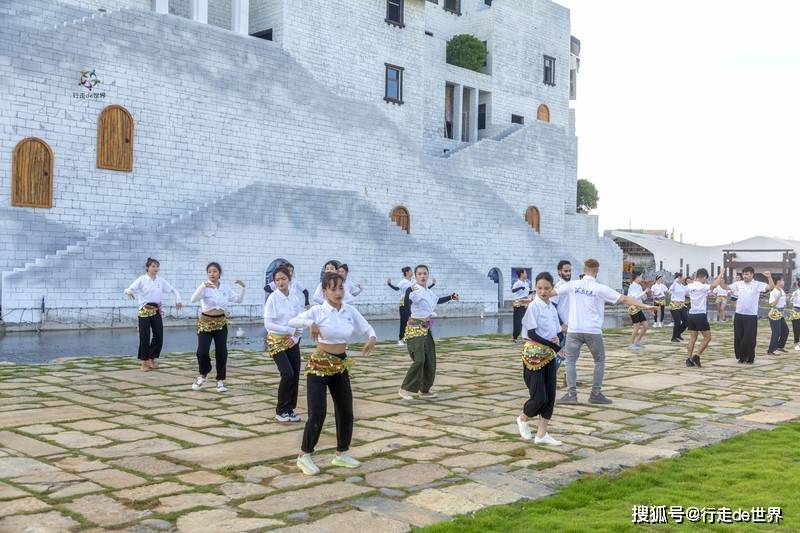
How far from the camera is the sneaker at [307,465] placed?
6.14 meters

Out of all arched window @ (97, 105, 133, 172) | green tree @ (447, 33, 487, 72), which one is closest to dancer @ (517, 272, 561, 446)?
arched window @ (97, 105, 133, 172)

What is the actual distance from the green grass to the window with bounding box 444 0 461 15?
3591cm

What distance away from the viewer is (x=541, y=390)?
7234 mm

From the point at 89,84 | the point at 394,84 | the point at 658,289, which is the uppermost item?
the point at 394,84

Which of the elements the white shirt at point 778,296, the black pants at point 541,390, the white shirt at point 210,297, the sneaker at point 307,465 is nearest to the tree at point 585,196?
the white shirt at point 778,296

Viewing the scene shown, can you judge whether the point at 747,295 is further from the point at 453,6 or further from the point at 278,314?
the point at 453,6

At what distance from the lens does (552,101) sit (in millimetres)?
41938

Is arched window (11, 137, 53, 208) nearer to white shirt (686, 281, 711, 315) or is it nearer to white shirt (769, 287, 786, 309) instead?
→ white shirt (686, 281, 711, 315)

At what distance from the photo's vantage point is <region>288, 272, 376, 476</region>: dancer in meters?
6.23

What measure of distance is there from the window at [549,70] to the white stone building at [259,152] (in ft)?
7.96

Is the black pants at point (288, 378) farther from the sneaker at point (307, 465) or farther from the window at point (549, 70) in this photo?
the window at point (549, 70)

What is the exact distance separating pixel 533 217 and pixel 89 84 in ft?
70.8

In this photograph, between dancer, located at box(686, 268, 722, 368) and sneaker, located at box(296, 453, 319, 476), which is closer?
sneaker, located at box(296, 453, 319, 476)

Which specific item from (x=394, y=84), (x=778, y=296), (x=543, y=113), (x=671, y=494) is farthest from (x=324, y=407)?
(x=543, y=113)
